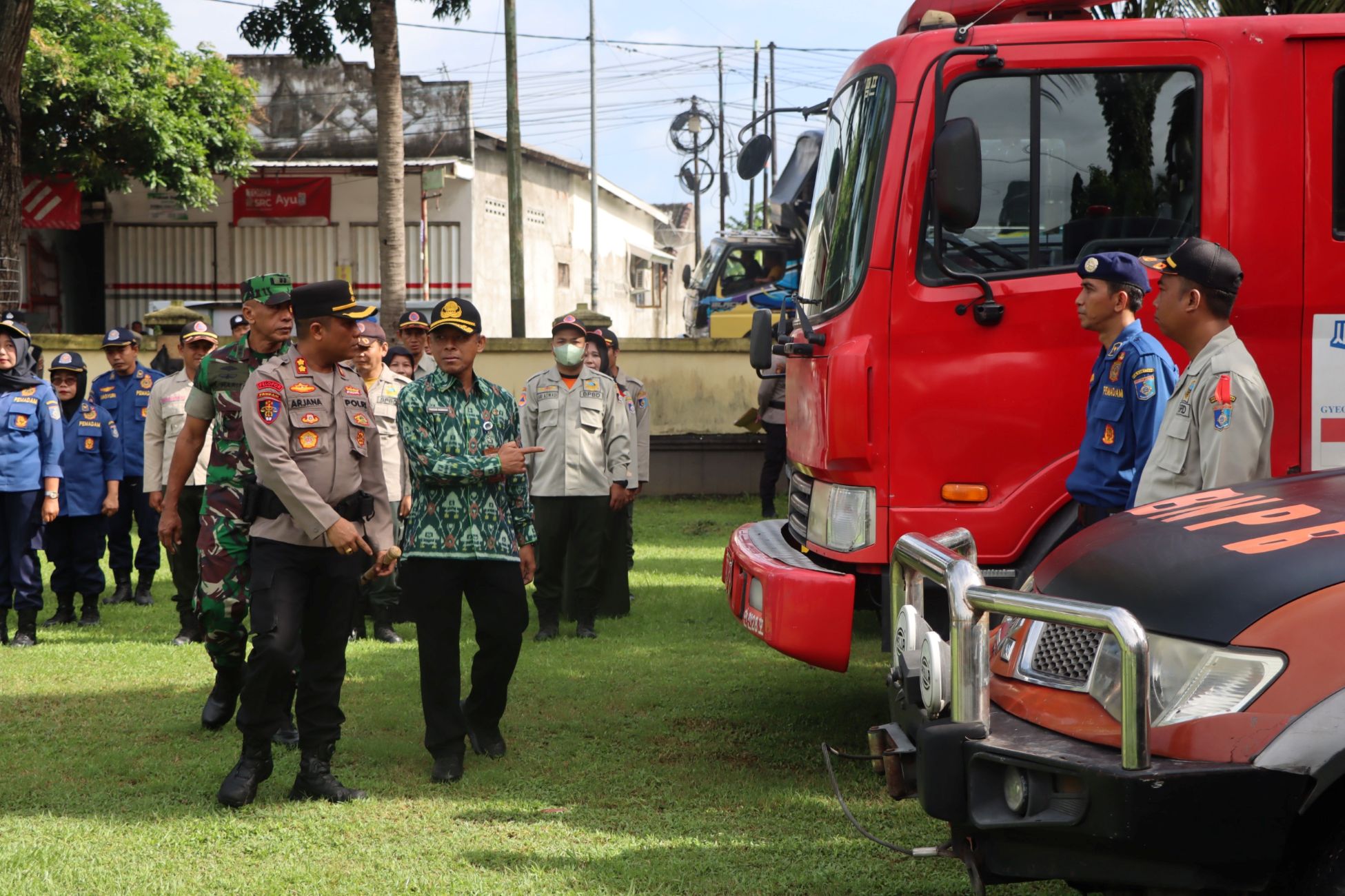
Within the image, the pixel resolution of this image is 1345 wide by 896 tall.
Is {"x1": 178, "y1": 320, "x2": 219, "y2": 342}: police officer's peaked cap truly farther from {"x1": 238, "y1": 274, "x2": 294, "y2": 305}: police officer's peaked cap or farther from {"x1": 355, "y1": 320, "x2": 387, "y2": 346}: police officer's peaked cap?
{"x1": 238, "y1": 274, "x2": 294, "y2": 305}: police officer's peaked cap

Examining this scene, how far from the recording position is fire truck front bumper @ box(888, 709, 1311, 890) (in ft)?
8.70

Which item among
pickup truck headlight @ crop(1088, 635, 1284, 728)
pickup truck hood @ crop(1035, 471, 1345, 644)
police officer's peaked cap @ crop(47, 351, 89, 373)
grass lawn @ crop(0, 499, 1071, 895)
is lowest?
grass lawn @ crop(0, 499, 1071, 895)

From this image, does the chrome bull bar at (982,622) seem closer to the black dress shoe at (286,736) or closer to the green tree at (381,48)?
the black dress shoe at (286,736)

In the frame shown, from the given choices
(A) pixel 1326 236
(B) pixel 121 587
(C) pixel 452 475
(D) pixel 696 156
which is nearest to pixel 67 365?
(B) pixel 121 587

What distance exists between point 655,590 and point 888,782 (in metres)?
6.67

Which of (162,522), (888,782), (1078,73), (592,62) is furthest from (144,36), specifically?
(888,782)

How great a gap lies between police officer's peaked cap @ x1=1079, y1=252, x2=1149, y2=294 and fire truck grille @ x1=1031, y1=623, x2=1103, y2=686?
1.84 m

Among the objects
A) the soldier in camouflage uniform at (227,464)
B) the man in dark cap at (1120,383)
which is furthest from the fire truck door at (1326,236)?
the soldier in camouflage uniform at (227,464)

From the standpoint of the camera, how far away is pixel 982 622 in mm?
3178

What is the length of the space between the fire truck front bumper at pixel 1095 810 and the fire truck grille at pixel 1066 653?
143 mm

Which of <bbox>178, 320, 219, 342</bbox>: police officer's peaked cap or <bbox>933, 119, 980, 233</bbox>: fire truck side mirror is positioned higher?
<bbox>933, 119, 980, 233</bbox>: fire truck side mirror

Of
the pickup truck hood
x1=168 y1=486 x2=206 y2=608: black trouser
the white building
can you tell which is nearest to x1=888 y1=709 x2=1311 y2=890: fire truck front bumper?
the pickup truck hood

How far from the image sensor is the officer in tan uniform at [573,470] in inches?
338

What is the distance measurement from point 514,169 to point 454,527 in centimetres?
2022
